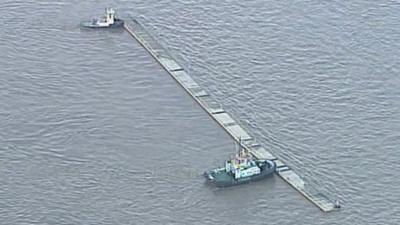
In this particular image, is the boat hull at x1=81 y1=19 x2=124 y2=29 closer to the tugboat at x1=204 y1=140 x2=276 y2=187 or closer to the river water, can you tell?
the river water

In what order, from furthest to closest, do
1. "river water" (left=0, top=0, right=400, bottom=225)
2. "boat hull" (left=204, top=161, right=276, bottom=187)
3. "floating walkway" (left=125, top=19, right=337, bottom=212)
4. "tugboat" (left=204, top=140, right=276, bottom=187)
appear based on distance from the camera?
"tugboat" (left=204, top=140, right=276, bottom=187) → "boat hull" (left=204, top=161, right=276, bottom=187) → "floating walkway" (left=125, top=19, right=337, bottom=212) → "river water" (left=0, top=0, right=400, bottom=225)

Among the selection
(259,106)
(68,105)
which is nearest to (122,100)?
(68,105)

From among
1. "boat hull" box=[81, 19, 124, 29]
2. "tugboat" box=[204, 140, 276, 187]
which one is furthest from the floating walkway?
"tugboat" box=[204, 140, 276, 187]

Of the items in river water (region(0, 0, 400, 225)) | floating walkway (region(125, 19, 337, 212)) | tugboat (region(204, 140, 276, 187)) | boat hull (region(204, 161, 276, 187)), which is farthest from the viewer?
tugboat (region(204, 140, 276, 187))

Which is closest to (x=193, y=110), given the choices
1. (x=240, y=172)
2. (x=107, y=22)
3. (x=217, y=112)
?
(x=217, y=112)

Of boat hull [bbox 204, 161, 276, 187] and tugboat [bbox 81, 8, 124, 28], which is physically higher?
tugboat [bbox 81, 8, 124, 28]

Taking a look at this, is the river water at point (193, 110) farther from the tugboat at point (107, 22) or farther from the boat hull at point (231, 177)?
the tugboat at point (107, 22)
